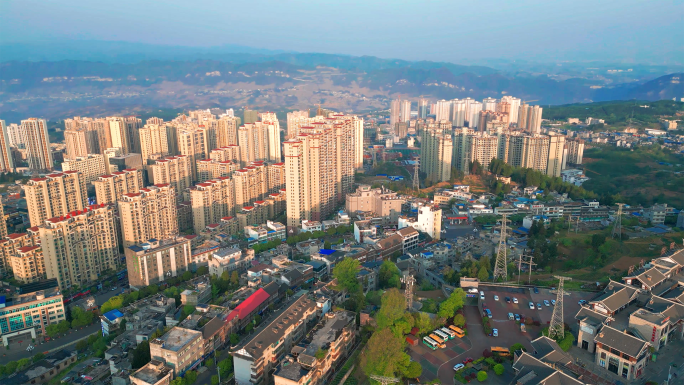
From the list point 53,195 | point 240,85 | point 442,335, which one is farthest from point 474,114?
point 240,85

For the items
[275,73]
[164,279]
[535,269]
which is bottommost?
[164,279]

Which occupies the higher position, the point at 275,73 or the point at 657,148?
the point at 275,73

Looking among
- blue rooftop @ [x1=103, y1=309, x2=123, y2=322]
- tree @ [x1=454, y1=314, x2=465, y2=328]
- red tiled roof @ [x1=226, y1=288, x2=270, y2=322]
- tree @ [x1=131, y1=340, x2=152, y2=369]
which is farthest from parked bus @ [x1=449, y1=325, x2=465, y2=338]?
blue rooftop @ [x1=103, y1=309, x2=123, y2=322]

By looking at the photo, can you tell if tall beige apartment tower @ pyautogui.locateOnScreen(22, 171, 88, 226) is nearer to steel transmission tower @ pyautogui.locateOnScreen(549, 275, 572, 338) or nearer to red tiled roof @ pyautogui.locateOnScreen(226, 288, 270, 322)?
red tiled roof @ pyautogui.locateOnScreen(226, 288, 270, 322)

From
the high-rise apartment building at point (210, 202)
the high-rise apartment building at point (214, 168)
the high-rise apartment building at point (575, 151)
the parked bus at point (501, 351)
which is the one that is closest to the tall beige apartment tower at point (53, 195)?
the high-rise apartment building at point (210, 202)

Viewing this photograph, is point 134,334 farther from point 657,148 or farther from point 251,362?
point 657,148

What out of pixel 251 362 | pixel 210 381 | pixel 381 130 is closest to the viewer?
pixel 251 362

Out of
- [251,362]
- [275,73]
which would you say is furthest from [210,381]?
[275,73]
